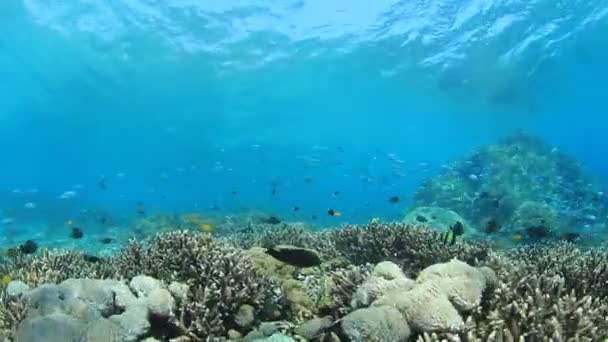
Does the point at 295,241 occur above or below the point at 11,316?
above

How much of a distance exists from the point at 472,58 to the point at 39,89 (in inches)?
1854

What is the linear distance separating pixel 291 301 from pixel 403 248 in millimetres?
2961

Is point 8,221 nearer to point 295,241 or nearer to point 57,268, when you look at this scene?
point 57,268

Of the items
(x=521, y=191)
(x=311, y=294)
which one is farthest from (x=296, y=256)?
(x=521, y=191)

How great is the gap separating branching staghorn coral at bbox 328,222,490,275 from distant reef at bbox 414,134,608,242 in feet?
29.3

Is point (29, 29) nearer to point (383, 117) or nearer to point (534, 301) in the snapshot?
point (534, 301)

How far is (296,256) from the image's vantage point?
7539 millimetres

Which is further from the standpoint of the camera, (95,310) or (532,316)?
(95,310)

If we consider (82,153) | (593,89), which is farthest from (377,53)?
(82,153)

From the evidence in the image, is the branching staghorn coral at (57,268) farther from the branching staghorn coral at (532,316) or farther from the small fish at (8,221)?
the small fish at (8,221)

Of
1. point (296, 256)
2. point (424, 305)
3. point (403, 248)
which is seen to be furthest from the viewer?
point (403, 248)

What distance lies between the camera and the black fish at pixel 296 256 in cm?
751

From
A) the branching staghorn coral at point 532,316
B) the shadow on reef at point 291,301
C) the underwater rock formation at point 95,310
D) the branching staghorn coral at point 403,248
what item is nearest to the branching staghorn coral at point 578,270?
the shadow on reef at point 291,301

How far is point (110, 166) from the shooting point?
441 ft
